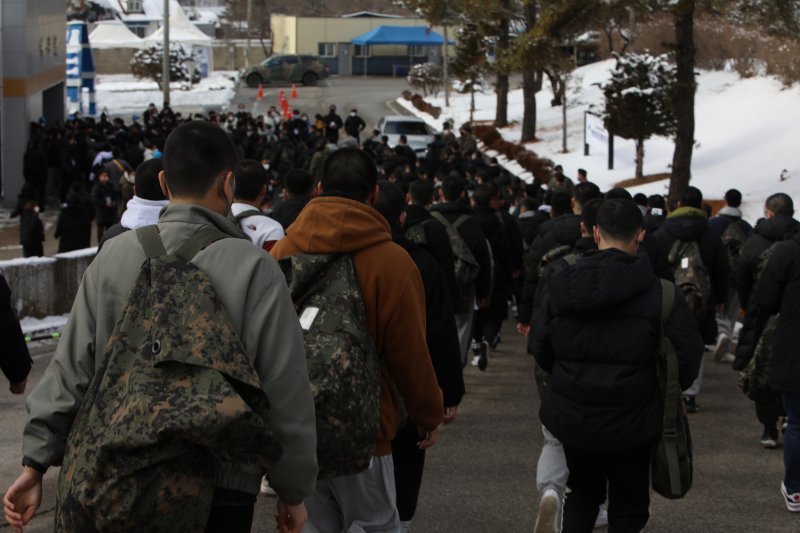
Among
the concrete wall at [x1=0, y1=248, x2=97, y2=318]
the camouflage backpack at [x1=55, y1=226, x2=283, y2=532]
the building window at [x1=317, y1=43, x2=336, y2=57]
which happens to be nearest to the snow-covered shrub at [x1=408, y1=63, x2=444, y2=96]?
the building window at [x1=317, y1=43, x2=336, y2=57]

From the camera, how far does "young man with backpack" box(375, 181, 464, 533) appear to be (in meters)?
5.24

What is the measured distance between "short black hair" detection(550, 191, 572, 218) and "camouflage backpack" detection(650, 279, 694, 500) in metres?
5.25

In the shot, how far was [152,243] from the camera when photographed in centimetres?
327

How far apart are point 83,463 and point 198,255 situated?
0.59 metres

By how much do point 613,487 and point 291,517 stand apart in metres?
2.31

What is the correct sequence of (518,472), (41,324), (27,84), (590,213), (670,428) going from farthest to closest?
(27,84), (41,324), (518,472), (590,213), (670,428)

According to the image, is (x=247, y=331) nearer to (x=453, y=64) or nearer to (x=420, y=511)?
(x=420, y=511)

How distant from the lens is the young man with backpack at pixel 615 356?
16.8ft

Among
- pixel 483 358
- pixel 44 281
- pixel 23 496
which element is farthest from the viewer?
pixel 44 281

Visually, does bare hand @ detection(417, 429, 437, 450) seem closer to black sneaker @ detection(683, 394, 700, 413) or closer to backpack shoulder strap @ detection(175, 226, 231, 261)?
backpack shoulder strap @ detection(175, 226, 231, 261)

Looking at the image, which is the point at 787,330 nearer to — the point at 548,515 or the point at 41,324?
the point at 548,515

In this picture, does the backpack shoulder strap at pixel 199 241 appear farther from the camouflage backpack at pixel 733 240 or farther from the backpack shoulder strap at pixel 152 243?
the camouflage backpack at pixel 733 240

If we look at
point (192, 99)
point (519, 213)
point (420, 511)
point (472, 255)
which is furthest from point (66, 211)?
point (192, 99)

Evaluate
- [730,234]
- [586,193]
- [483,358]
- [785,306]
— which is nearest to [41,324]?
[483,358]
